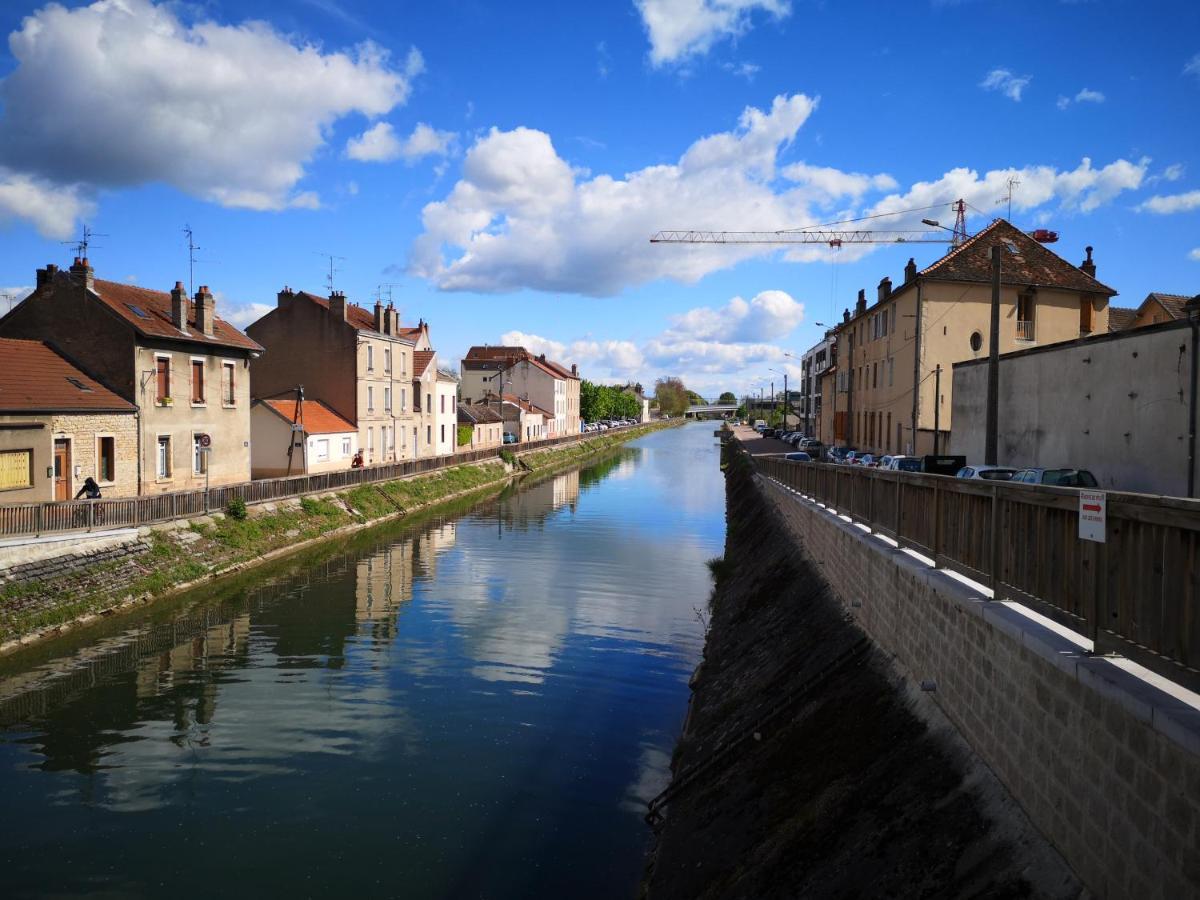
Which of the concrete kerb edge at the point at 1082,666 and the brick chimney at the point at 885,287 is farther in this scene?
the brick chimney at the point at 885,287

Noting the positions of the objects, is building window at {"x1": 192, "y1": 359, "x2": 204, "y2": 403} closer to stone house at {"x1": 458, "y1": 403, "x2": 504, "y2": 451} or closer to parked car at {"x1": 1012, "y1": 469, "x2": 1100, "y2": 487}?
parked car at {"x1": 1012, "y1": 469, "x2": 1100, "y2": 487}

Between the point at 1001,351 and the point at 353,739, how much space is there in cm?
3063

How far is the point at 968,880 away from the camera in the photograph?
4.85 m

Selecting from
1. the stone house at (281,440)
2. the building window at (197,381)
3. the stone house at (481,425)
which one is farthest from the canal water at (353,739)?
the stone house at (481,425)

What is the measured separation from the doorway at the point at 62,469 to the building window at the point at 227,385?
26.4 feet

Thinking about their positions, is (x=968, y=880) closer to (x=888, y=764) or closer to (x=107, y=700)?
(x=888, y=764)

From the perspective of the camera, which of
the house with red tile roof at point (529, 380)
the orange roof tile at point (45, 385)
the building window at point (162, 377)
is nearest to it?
the orange roof tile at point (45, 385)

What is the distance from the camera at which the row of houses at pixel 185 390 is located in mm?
22922

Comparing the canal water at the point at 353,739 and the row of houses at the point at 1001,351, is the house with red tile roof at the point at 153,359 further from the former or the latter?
the row of houses at the point at 1001,351

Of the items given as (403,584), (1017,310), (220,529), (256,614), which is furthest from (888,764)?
(1017,310)

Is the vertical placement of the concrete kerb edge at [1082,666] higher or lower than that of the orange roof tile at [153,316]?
lower

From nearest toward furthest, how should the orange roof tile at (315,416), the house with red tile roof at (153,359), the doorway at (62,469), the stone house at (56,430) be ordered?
1. the stone house at (56,430)
2. the doorway at (62,469)
3. the house with red tile roof at (153,359)
4. the orange roof tile at (315,416)

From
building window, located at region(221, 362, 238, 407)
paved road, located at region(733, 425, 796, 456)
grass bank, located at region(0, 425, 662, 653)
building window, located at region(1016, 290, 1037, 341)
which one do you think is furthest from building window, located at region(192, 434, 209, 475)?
building window, located at region(1016, 290, 1037, 341)

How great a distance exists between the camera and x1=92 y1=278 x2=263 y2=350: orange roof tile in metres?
26.7
